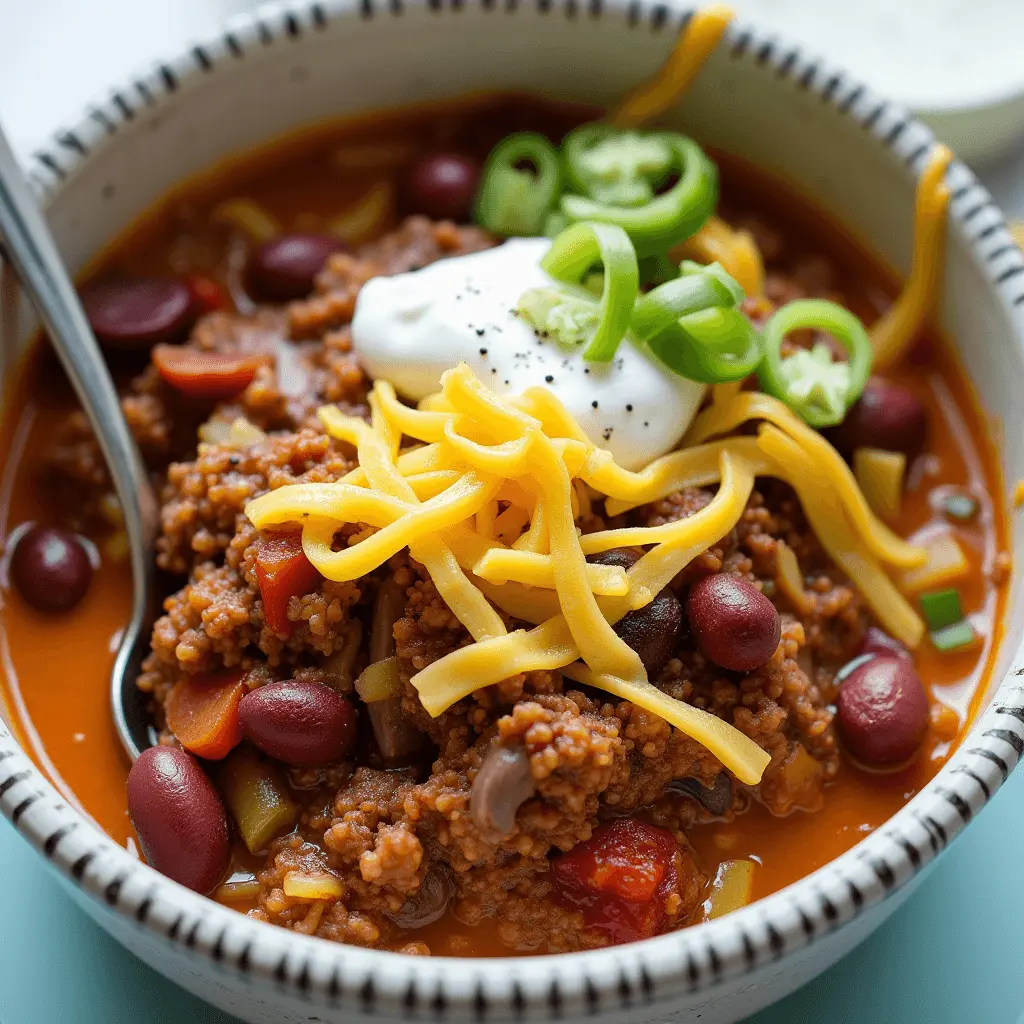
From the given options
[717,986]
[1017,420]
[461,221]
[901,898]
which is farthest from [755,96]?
[717,986]

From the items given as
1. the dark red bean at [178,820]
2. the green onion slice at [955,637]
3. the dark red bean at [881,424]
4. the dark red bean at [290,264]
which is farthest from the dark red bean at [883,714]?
the dark red bean at [290,264]

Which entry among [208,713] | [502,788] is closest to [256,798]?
[208,713]

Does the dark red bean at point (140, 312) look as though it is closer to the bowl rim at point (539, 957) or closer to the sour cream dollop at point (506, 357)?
the sour cream dollop at point (506, 357)

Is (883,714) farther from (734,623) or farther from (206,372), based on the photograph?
(206,372)

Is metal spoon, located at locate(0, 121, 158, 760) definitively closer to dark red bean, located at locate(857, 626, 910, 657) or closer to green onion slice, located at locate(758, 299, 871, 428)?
green onion slice, located at locate(758, 299, 871, 428)

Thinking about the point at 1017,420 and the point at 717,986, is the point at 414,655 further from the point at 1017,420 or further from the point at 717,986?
the point at 1017,420

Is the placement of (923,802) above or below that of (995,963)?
above

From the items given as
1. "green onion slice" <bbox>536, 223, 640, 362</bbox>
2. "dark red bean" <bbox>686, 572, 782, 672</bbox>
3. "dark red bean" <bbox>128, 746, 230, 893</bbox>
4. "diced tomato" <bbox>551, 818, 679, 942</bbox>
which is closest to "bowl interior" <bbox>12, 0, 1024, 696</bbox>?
"green onion slice" <bbox>536, 223, 640, 362</bbox>
